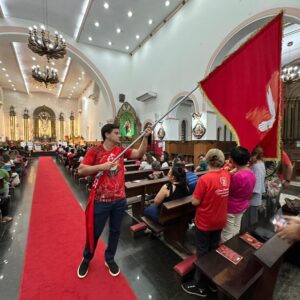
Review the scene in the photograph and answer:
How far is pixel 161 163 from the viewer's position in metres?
5.74

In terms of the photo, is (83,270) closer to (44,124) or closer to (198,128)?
(198,128)

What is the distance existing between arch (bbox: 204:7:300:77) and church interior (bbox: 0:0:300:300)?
33 mm

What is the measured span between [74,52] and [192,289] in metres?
12.7

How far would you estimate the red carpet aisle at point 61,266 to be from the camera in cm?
177

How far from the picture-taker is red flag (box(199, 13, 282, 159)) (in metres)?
1.59

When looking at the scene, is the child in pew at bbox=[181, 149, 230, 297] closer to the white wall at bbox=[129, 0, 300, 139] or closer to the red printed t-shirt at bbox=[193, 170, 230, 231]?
the red printed t-shirt at bbox=[193, 170, 230, 231]

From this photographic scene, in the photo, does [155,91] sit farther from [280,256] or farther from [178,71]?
[280,256]

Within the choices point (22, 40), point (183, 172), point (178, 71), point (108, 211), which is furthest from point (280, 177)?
point (22, 40)

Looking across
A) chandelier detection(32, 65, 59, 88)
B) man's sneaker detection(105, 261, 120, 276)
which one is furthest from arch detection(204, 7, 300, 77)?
chandelier detection(32, 65, 59, 88)

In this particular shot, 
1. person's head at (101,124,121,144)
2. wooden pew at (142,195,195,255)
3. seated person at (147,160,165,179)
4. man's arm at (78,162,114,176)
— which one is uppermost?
person's head at (101,124,121,144)

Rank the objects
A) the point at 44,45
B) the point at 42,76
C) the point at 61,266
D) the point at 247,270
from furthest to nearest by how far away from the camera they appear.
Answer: the point at 42,76 → the point at 44,45 → the point at 61,266 → the point at 247,270

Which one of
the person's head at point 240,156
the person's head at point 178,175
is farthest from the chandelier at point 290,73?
the person's head at point 178,175

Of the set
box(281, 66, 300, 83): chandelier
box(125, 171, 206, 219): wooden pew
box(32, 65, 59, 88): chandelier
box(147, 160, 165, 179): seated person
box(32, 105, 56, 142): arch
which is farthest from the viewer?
box(32, 105, 56, 142): arch

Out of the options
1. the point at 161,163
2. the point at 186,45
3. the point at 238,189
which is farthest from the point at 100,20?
the point at 238,189
